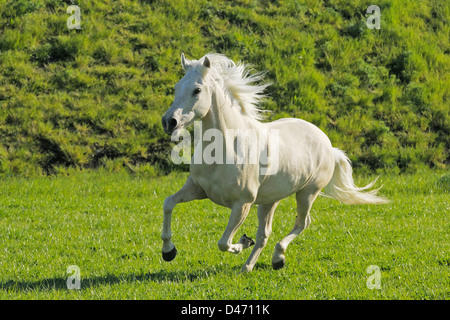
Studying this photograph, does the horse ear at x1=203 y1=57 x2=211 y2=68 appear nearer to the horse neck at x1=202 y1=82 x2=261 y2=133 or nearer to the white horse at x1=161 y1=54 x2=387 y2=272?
the white horse at x1=161 y1=54 x2=387 y2=272

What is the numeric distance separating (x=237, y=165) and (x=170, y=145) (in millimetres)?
7408

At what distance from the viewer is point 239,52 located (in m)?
16.2

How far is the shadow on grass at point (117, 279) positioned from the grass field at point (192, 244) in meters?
0.01

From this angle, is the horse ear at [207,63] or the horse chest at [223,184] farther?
the horse chest at [223,184]

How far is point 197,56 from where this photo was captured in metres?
15.7

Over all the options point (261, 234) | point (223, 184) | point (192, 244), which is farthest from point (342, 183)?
point (223, 184)

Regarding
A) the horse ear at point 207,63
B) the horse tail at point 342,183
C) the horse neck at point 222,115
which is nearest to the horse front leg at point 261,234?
Answer: the horse tail at point 342,183

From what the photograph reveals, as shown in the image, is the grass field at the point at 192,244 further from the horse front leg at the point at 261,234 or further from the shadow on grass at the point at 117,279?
the horse front leg at the point at 261,234

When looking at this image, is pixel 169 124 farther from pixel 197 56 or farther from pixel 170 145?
pixel 197 56

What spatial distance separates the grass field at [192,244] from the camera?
7.04 meters

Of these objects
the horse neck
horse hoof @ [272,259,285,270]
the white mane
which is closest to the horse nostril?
the horse neck

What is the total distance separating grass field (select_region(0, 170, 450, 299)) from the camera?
7035 millimetres
